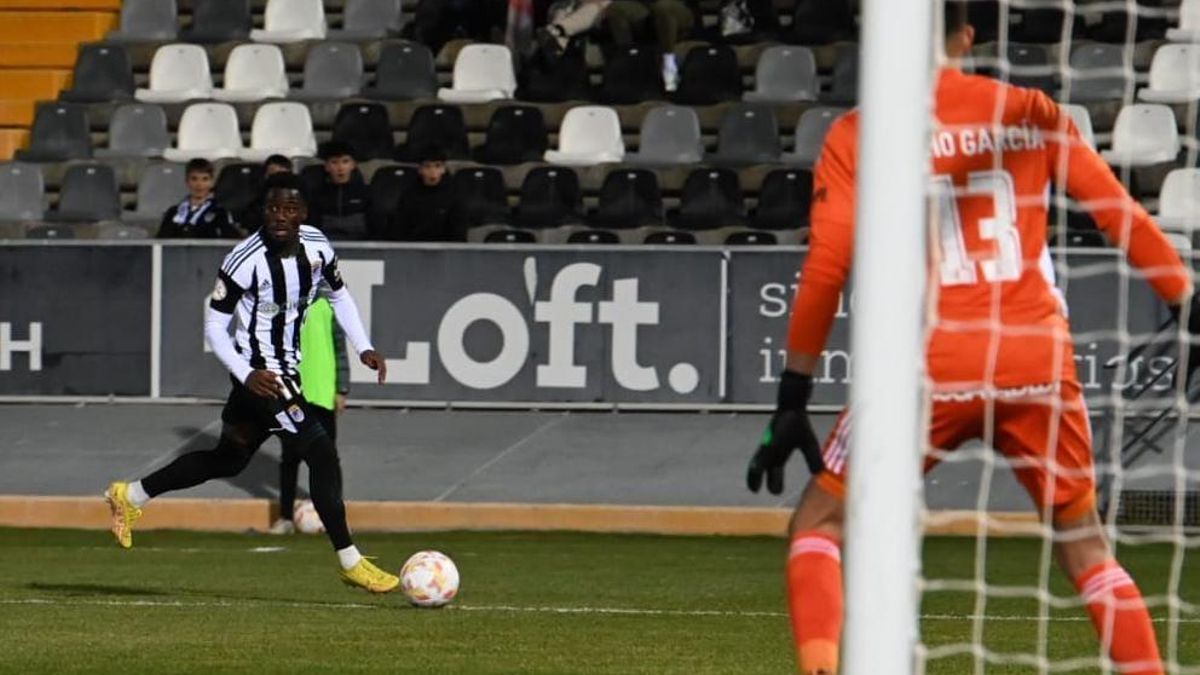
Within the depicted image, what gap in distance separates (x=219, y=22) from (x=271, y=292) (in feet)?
39.2

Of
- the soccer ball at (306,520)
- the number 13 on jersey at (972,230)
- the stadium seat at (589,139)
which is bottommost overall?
the soccer ball at (306,520)

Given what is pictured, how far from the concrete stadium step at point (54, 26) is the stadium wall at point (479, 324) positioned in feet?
19.2

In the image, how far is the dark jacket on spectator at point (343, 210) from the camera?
67.5 feet

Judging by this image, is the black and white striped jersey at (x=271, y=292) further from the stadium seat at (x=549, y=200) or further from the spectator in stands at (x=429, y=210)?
the stadium seat at (x=549, y=200)

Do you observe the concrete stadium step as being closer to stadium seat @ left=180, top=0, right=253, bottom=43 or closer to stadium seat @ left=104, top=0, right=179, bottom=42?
stadium seat @ left=104, top=0, right=179, bottom=42

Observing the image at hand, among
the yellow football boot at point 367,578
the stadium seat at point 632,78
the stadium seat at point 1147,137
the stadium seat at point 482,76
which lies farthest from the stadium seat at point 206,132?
the yellow football boot at point 367,578

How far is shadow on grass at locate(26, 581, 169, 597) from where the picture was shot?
1309 centimetres

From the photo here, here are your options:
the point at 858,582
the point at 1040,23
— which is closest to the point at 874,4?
the point at 858,582

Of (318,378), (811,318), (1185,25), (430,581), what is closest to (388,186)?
(1185,25)

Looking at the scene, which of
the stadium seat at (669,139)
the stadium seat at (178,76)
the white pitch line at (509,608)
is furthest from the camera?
the stadium seat at (178,76)

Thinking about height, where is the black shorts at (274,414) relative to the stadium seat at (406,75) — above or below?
below

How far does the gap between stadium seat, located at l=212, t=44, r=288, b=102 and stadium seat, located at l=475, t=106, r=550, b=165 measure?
239 centimetres

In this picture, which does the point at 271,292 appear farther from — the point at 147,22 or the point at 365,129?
the point at 147,22

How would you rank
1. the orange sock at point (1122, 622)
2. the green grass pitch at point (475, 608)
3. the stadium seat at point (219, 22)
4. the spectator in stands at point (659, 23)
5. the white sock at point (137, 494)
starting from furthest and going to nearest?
the stadium seat at point (219, 22)
the spectator in stands at point (659, 23)
the white sock at point (137, 494)
the green grass pitch at point (475, 608)
the orange sock at point (1122, 622)
